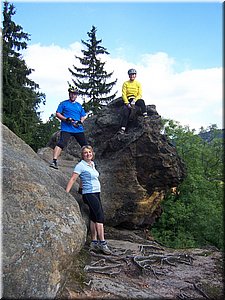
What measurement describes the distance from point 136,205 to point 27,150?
12.6 ft

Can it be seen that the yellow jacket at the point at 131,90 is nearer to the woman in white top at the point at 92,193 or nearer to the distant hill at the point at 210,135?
the woman in white top at the point at 92,193

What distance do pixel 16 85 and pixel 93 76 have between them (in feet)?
40.5

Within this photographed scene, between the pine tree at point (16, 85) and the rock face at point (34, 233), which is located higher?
the pine tree at point (16, 85)

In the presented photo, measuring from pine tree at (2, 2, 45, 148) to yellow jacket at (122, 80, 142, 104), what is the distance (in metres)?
12.6

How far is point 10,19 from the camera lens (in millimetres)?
25031

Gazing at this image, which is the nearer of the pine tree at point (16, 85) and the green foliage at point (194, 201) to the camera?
the green foliage at point (194, 201)

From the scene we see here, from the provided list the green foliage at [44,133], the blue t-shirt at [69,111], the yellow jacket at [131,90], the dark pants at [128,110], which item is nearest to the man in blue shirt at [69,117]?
the blue t-shirt at [69,111]

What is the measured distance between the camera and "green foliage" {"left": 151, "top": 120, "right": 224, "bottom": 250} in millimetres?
17266

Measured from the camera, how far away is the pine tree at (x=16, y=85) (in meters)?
22.0

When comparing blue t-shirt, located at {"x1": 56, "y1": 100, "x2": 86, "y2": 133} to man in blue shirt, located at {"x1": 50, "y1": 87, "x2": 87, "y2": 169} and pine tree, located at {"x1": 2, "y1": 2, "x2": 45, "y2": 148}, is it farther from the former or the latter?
pine tree, located at {"x1": 2, "y1": 2, "x2": 45, "y2": 148}

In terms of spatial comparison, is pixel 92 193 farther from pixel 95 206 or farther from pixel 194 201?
pixel 194 201

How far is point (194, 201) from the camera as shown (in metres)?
20.7

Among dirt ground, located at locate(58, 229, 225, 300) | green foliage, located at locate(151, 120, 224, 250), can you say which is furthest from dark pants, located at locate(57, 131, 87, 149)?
green foliage, located at locate(151, 120, 224, 250)

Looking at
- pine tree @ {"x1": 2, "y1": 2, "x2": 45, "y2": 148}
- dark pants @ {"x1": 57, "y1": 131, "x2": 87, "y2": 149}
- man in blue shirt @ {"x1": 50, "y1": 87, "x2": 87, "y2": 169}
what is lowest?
dark pants @ {"x1": 57, "y1": 131, "x2": 87, "y2": 149}
